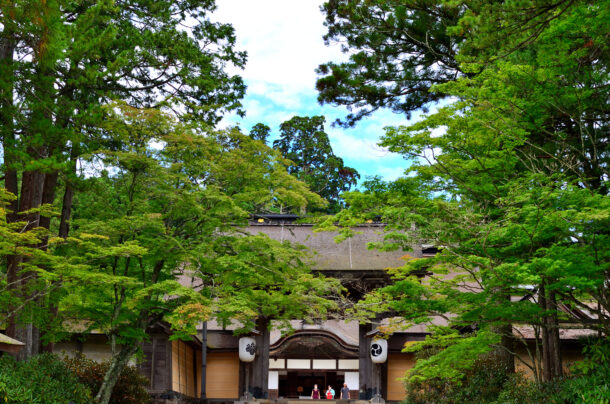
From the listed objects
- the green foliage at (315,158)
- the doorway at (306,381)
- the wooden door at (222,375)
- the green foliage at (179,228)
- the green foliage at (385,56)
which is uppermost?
the green foliage at (315,158)

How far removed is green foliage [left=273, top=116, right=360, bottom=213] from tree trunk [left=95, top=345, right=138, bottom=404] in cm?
2699

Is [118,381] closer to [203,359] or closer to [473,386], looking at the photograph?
[203,359]

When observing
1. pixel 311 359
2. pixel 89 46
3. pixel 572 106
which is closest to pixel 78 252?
pixel 89 46

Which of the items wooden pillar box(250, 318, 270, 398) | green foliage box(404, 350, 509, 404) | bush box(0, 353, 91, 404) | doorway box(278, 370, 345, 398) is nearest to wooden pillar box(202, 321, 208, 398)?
wooden pillar box(250, 318, 270, 398)

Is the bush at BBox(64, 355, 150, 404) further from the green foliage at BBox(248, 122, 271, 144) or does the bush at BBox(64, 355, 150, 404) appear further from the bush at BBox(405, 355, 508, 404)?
the green foliage at BBox(248, 122, 271, 144)

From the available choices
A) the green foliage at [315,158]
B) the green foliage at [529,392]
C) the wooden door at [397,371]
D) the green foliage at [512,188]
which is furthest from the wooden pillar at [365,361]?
the green foliage at [315,158]

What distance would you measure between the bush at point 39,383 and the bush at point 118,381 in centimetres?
131

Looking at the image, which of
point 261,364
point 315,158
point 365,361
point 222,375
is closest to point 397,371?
point 365,361

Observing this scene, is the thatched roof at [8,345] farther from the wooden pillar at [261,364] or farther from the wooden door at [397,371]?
the wooden door at [397,371]

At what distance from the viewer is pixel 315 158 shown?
41.7 metres

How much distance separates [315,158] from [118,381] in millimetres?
28970

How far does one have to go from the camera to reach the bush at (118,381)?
1384 cm

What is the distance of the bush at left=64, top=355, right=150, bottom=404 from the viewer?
13844mm

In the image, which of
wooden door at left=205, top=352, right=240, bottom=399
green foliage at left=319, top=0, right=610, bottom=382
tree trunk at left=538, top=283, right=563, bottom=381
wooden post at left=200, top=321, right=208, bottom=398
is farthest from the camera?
wooden door at left=205, top=352, right=240, bottom=399
